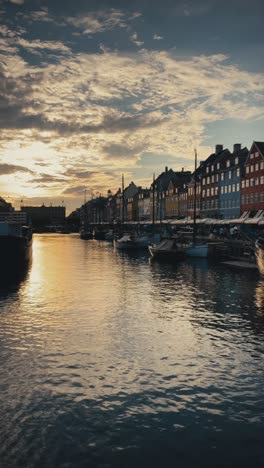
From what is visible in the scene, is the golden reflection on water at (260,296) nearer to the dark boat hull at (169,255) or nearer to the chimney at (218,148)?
the dark boat hull at (169,255)

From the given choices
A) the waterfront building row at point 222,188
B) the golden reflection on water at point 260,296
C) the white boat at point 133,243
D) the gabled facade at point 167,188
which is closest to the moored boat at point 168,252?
the waterfront building row at point 222,188

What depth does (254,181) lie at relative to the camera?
89.2 m

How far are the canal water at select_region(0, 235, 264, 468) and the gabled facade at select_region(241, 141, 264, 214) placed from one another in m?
61.8

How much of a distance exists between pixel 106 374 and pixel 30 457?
5.12 m

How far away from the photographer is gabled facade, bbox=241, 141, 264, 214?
8581 cm

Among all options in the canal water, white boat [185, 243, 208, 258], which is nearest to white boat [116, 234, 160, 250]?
white boat [185, 243, 208, 258]

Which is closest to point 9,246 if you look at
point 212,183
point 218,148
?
point 212,183

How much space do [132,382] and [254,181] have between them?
3210 inches

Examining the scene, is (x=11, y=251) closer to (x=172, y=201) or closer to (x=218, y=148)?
(x=218, y=148)

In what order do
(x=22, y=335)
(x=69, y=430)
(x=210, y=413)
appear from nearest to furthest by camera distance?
1. (x=69, y=430)
2. (x=210, y=413)
3. (x=22, y=335)

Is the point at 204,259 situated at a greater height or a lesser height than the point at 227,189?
lesser

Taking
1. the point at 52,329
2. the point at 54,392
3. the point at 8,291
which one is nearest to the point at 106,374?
the point at 54,392

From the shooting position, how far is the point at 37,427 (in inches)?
396

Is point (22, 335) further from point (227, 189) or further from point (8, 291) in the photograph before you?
point (227, 189)
